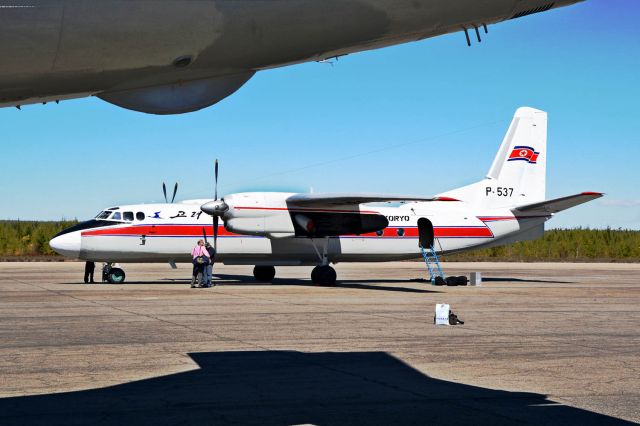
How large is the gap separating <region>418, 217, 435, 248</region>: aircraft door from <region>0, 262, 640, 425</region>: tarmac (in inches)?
466

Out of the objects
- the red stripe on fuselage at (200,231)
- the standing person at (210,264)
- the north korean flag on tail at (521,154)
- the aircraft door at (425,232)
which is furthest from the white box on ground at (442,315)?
the north korean flag on tail at (521,154)

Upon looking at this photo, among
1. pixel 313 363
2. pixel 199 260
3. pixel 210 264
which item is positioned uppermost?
pixel 199 260

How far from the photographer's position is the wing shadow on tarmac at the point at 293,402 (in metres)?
7.88

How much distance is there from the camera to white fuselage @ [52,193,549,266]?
29828 millimetres

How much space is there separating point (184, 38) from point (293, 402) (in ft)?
14.7

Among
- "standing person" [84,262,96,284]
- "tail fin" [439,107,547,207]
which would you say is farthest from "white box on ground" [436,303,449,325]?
"tail fin" [439,107,547,207]

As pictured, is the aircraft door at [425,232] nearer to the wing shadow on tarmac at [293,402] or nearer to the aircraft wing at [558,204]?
the aircraft wing at [558,204]

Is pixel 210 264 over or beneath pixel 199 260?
beneath

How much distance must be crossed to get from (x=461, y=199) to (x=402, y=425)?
91.7 ft

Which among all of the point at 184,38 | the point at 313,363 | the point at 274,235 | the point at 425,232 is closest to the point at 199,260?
the point at 274,235

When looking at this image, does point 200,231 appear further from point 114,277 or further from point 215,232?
point 114,277

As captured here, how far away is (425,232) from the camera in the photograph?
110 feet

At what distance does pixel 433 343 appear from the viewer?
44.0ft

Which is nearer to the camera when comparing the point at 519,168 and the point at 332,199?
the point at 332,199
